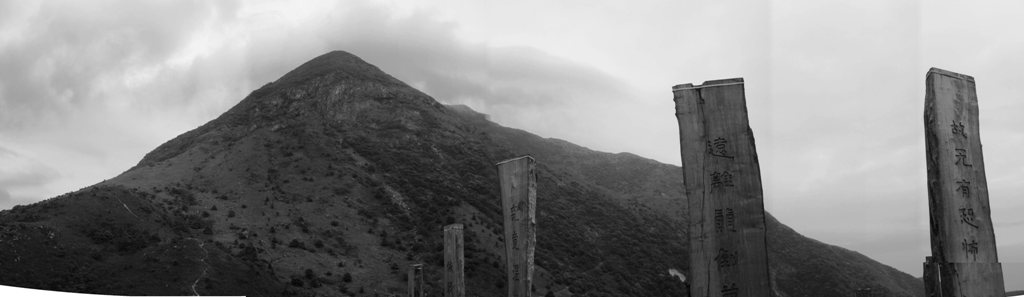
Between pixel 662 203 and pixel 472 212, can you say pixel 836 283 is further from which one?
pixel 472 212

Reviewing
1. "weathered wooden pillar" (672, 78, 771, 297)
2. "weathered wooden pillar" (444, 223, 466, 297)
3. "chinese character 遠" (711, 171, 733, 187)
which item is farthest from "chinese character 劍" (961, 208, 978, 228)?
"weathered wooden pillar" (444, 223, 466, 297)

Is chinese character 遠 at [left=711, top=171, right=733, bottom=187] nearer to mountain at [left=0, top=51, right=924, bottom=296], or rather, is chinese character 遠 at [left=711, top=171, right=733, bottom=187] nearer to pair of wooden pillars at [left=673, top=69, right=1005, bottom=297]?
pair of wooden pillars at [left=673, top=69, right=1005, bottom=297]

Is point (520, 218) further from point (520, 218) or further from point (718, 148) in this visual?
point (718, 148)

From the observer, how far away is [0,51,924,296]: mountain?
2828cm

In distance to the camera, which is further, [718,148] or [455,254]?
[455,254]

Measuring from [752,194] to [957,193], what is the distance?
1.62m

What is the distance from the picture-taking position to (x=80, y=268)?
2664cm

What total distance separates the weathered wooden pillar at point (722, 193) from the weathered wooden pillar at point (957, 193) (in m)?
1.42

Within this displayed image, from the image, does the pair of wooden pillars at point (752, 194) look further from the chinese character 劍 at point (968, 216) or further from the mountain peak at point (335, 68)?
the mountain peak at point (335, 68)

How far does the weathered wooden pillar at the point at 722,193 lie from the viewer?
16.3ft

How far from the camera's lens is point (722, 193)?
5.09 metres

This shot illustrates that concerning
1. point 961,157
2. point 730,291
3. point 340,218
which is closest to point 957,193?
point 961,157

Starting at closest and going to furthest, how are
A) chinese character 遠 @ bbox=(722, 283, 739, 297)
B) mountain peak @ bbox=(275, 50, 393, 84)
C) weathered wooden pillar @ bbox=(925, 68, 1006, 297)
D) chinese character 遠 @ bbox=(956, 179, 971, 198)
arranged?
chinese character 遠 @ bbox=(722, 283, 739, 297), weathered wooden pillar @ bbox=(925, 68, 1006, 297), chinese character 遠 @ bbox=(956, 179, 971, 198), mountain peak @ bbox=(275, 50, 393, 84)

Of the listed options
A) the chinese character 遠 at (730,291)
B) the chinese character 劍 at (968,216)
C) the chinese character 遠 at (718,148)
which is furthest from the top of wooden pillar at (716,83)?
the chinese character 劍 at (968,216)
